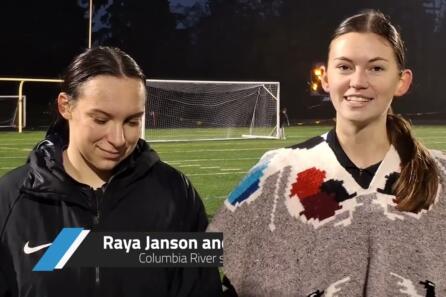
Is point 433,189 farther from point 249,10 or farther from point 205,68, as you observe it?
point 249,10

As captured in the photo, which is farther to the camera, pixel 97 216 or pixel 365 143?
pixel 365 143

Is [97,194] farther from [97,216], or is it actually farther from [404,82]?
[404,82]

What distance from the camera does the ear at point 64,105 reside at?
5.80ft

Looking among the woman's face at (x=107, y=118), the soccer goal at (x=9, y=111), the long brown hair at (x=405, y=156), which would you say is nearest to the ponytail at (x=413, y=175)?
the long brown hair at (x=405, y=156)

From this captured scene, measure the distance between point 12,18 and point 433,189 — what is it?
1030 inches

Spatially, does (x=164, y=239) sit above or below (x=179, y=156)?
above

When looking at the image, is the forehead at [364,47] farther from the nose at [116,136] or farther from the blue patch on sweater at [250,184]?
the nose at [116,136]

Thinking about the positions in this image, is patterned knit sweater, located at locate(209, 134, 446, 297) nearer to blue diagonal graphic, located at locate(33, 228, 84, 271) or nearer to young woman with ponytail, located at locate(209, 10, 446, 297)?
young woman with ponytail, located at locate(209, 10, 446, 297)

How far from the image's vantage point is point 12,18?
26.3 m

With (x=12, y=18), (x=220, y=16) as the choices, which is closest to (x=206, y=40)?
(x=220, y=16)

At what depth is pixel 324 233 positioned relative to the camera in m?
1.89

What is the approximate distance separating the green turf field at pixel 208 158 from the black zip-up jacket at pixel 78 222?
481 centimetres

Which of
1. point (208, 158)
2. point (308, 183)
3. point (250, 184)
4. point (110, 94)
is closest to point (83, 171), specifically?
point (110, 94)

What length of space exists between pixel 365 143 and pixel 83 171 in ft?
2.37
